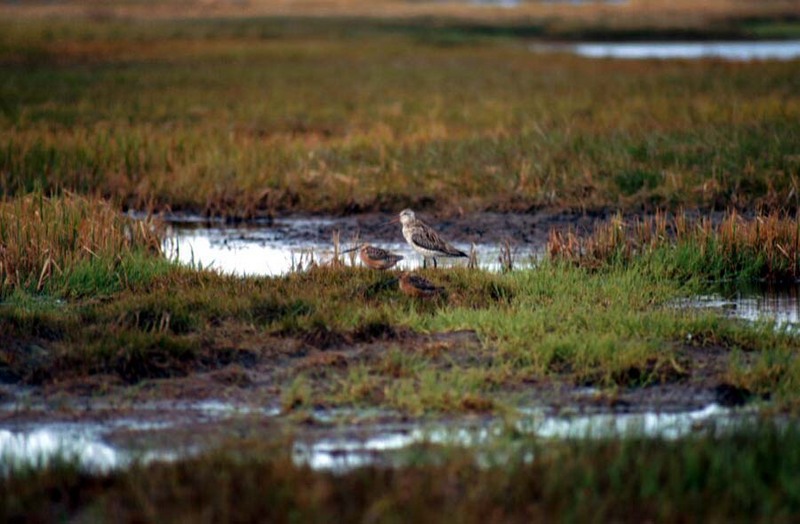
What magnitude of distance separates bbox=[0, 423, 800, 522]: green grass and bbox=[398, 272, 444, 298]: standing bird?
3.64m

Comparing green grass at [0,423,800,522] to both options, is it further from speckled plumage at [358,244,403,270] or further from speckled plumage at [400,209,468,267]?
speckled plumage at [400,209,468,267]

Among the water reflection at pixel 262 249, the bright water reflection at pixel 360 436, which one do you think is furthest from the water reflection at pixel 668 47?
the bright water reflection at pixel 360 436

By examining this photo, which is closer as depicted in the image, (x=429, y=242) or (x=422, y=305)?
(x=422, y=305)

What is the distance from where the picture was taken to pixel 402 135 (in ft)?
69.8

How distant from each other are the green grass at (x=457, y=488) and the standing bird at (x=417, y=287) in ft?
12.0

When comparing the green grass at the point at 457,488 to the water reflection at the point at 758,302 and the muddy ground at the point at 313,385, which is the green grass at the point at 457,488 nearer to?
the muddy ground at the point at 313,385

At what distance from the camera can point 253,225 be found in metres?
16.1

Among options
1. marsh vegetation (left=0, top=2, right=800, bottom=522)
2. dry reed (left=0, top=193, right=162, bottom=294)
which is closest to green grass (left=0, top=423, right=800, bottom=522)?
marsh vegetation (left=0, top=2, right=800, bottom=522)

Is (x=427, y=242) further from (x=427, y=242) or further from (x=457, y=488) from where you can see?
(x=457, y=488)

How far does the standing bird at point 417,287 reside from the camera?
32.9 ft

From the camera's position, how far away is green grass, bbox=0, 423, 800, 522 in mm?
5621

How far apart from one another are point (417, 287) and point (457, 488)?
416 cm

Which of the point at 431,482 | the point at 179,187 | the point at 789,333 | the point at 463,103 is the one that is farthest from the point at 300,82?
the point at 431,482

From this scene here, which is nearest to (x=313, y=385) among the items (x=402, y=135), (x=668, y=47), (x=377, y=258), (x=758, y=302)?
(x=377, y=258)
